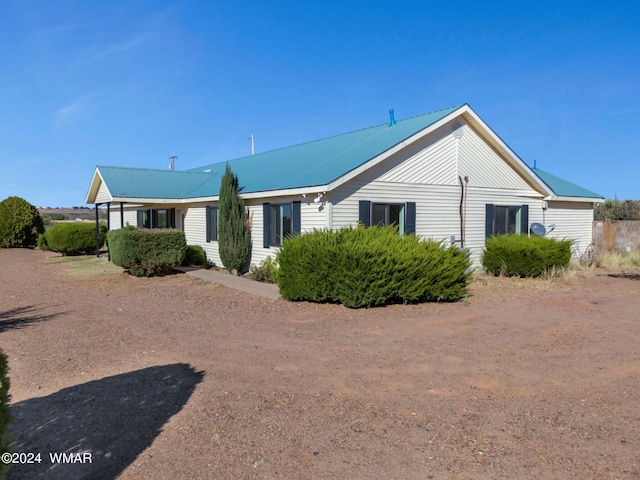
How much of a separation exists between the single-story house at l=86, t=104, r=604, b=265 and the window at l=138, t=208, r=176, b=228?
417 mm

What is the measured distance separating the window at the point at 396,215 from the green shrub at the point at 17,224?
20973 millimetres

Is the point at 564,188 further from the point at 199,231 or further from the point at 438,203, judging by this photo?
the point at 199,231

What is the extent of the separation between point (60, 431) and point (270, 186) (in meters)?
10.6

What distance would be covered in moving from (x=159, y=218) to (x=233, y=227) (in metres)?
7.70

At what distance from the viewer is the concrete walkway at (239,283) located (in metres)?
11.4

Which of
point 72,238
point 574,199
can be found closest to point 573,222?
point 574,199

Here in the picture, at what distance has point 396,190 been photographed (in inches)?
551

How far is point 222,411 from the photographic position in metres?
4.50

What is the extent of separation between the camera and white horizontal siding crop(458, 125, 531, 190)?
15523 mm

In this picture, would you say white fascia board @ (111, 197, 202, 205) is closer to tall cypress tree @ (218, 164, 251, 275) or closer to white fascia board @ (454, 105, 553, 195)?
tall cypress tree @ (218, 164, 251, 275)

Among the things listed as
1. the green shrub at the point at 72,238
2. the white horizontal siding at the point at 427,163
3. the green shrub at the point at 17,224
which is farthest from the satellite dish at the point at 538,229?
the green shrub at the point at 17,224

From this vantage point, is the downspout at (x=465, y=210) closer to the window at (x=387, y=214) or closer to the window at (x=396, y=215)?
the window at (x=396, y=215)

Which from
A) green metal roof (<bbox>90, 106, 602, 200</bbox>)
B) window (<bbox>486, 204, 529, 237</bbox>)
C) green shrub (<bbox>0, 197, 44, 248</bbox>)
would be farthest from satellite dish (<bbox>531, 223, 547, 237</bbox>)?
green shrub (<bbox>0, 197, 44, 248</bbox>)

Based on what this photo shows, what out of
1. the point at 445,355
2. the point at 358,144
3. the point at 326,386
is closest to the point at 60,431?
the point at 326,386
